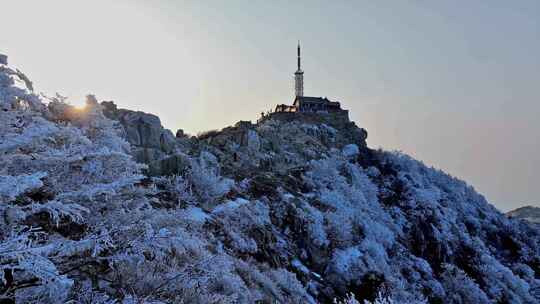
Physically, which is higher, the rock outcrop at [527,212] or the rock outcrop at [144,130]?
the rock outcrop at [527,212]

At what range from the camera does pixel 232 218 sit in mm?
20250

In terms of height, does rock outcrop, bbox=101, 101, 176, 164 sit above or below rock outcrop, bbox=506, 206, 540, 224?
below

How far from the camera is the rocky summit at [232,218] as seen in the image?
691 cm

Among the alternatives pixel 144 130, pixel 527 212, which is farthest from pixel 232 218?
pixel 527 212

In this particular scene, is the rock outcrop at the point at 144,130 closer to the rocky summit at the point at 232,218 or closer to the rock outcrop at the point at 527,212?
the rocky summit at the point at 232,218

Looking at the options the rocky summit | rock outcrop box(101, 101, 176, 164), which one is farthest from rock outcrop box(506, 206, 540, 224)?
rock outcrop box(101, 101, 176, 164)

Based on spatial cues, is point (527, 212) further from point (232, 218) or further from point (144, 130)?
point (232, 218)

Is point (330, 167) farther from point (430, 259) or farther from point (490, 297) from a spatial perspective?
point (490, 297)

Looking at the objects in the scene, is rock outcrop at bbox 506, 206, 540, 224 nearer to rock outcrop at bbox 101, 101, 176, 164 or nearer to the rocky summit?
the rocky summit

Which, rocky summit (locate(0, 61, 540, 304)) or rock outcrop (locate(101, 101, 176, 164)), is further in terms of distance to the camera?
rock outcrop (locate(101, 101, 176, 164))

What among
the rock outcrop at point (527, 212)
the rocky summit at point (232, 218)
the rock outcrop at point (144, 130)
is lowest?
the rocky summit at point (232, 218)

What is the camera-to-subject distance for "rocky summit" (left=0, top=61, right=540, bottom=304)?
6.91m

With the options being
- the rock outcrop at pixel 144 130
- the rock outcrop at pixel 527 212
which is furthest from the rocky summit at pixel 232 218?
the rock outcrop at pixel 527 212

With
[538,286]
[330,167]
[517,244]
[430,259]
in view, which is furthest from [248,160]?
[517,244]
